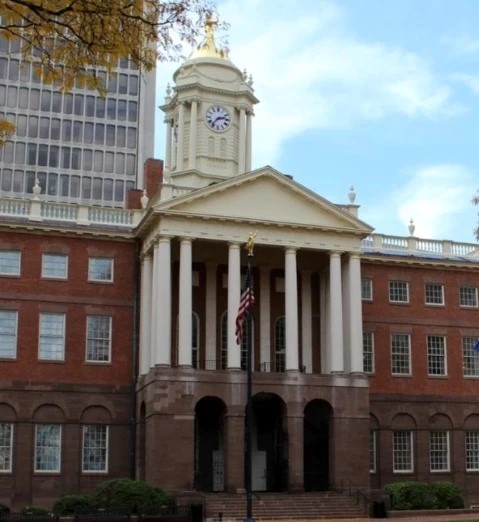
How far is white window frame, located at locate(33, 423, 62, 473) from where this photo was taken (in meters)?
45.0

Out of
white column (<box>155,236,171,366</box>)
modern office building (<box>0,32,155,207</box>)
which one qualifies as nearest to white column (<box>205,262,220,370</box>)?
white column (<box>155,236,171,366</box>)

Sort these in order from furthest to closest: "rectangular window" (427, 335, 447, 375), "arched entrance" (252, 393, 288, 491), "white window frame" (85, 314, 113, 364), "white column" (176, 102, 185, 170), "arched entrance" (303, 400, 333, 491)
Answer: "white column" (176, 102, 185, 170), "rectangular window" (427, 335, 447, 375), "arched entrance" (303, 400, 333, 491), "arched entrance" (252, 393, 288, 491), "white window frame" (85, 314, 113, 364)

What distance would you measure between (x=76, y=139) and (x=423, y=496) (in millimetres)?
77191

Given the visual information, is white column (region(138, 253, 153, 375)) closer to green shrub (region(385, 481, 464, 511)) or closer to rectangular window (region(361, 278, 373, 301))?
rectangular window (region(361, 278, 373, 301))

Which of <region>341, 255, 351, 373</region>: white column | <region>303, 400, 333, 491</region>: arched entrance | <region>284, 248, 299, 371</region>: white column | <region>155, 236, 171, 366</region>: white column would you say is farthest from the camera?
<region>303, 400, 333, 491</region>: arched entrance

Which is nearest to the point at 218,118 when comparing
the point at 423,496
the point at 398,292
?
the point at 398,292

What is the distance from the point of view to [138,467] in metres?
45.0

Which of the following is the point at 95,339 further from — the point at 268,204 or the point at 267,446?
the point at 268,204

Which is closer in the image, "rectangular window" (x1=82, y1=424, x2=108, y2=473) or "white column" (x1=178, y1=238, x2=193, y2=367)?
"white column" (x1=178, y1=238, x2=193, y2=367)

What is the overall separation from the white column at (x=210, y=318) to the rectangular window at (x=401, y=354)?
10.2 m

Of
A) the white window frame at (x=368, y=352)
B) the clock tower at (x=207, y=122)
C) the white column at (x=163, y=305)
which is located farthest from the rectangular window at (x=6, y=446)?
the white window frame at (x=368, y=352)

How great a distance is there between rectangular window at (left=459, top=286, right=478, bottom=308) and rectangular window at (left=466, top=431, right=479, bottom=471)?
708 centimetres

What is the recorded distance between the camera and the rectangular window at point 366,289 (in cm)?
5184

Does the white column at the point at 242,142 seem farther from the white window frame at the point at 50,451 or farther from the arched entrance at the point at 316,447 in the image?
the white window frame at the point at 50,451
